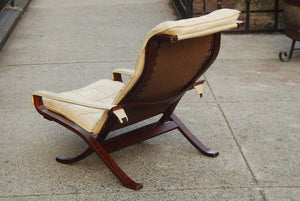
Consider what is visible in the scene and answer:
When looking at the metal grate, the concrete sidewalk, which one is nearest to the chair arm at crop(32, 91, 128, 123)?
the concrete sidewalk

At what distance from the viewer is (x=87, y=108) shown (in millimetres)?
3576

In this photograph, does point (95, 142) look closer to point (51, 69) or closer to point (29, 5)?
point (51, 69)

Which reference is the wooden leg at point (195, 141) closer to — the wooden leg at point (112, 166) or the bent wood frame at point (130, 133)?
the bent wood frame at point (130, 133)

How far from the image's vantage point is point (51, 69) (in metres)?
5.94

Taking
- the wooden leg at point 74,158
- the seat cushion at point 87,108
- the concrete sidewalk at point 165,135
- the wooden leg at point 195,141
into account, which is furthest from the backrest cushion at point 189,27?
the wooden leg at point 195,141

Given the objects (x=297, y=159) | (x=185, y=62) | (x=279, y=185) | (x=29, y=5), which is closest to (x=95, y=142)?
(x=185, y=62)

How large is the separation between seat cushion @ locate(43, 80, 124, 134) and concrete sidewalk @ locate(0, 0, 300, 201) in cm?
41

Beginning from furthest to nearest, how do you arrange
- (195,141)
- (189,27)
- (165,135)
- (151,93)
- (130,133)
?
1. (165,135)
2. (195,141)
3. (130,133)
4. (151,93)
5. (189,27)

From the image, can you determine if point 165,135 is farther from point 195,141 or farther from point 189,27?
point 189,27

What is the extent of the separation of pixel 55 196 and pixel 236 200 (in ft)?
4.04

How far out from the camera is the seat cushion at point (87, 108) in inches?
133

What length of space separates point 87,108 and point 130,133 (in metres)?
0.40

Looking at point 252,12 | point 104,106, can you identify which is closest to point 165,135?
point 104,106

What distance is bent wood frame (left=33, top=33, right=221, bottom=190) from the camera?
306 cm
